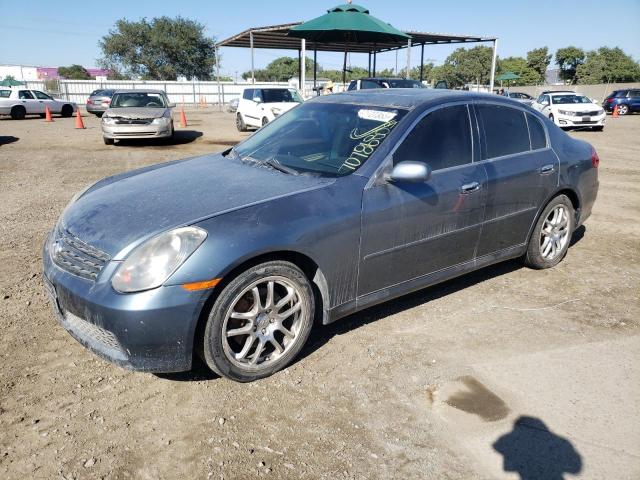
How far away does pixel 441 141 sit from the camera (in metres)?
3.58

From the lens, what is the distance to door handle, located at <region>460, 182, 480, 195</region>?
3.58 meters

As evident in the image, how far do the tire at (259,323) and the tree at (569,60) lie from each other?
8245cm

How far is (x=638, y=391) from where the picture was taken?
9.37ft

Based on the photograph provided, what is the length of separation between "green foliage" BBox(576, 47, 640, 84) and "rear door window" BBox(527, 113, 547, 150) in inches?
2710

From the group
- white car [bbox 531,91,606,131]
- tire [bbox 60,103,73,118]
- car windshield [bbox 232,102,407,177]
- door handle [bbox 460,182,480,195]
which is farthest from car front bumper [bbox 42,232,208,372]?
tire [bbox 60,103,73,118]

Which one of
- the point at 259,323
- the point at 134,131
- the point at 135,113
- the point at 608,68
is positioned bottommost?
the point at 259,323

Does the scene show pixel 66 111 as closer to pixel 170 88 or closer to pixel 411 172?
pixel 170 88

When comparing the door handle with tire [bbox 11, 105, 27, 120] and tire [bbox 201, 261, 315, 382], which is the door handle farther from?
tire [bbox 11, 105, 27, 120]

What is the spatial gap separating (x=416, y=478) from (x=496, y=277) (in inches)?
107

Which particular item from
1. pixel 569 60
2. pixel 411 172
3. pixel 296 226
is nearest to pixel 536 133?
pixel 411 172

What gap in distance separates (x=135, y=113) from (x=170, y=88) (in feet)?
94.7

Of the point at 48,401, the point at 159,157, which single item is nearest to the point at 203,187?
the point at 48,401

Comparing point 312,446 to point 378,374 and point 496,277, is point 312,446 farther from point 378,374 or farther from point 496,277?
point 496,277

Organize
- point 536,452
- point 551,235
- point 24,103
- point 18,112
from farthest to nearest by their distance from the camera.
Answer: point 24,103 → point 18,112 → point 551,235 → point 536,452
